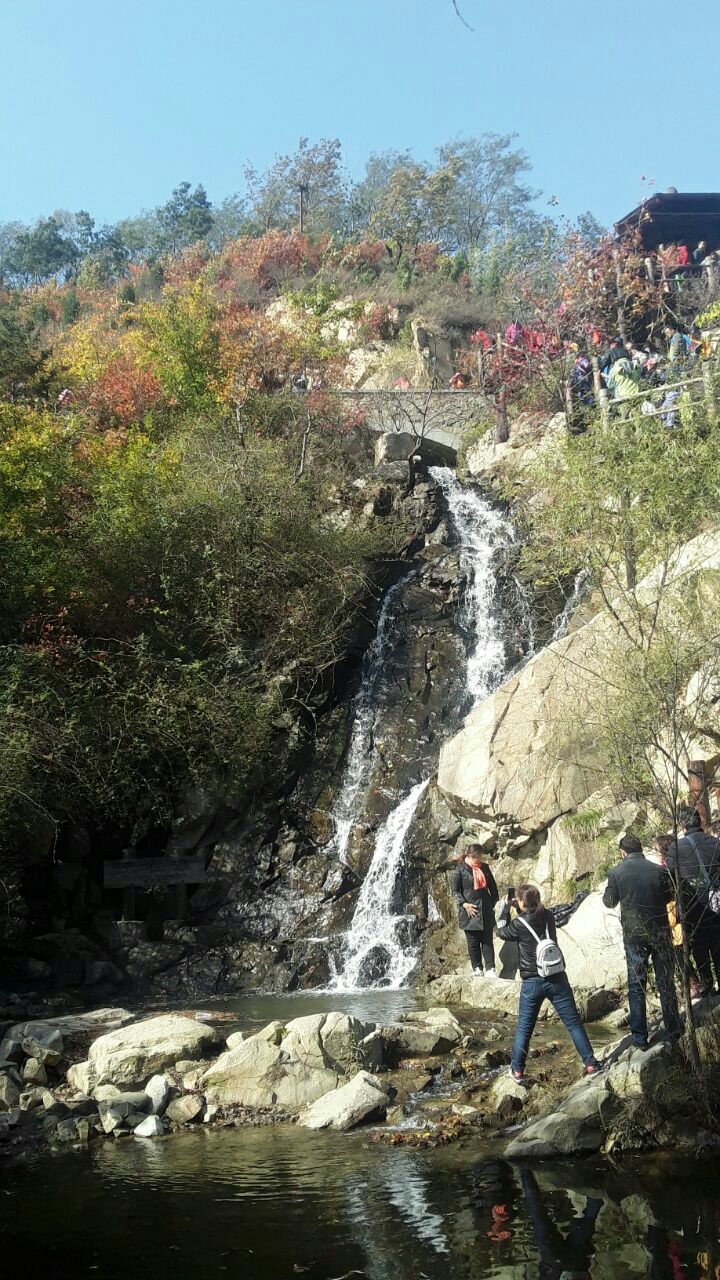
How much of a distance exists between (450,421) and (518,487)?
28.1ft

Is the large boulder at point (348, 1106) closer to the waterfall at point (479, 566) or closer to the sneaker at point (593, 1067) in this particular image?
the sneaker at point (593, 1067)

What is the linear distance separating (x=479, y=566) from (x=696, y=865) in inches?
537

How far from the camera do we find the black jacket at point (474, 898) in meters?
12.0

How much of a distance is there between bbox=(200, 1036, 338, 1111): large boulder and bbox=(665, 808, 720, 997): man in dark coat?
327 centimetres

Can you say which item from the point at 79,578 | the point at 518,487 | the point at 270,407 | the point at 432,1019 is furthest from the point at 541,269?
the point at 432,1019

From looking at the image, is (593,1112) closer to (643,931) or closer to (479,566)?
(643,931)

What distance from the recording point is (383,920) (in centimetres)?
1475

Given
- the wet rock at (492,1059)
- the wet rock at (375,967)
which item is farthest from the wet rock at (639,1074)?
the wet rock at (375,967)

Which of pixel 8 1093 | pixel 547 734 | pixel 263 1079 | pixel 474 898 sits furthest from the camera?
pixel 547 734

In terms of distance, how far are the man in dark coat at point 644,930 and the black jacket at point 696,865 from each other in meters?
0.16

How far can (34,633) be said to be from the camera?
16.2 metres

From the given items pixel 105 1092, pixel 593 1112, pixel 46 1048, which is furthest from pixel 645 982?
pixel 46 1048

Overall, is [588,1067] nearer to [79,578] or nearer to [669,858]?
[669,858]

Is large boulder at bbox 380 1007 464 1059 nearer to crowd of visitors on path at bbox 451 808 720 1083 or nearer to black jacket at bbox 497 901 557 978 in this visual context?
crowd of visitors on path at bbox 451 808 720 1083
